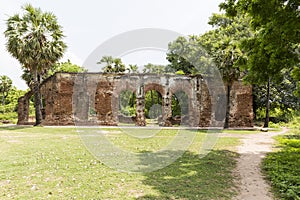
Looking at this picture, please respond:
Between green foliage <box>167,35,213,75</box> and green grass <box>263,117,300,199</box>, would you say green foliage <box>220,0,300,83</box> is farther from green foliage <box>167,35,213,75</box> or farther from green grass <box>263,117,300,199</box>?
green foliage <box>167,35,213,75</box>

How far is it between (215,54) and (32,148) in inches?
568

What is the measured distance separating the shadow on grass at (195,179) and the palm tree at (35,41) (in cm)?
1408

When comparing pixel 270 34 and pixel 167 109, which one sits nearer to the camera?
pixel 270 34

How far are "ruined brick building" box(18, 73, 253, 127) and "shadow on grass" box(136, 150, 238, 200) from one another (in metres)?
12.7

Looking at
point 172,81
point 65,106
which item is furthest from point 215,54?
point 65,106

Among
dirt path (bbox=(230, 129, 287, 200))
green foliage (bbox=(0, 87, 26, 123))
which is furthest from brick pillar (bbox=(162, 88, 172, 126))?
green foliage (bbox=(0, 87, 26, 123))

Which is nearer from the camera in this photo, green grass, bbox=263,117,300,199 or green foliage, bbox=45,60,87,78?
green grass, bbox=263,117,300,199

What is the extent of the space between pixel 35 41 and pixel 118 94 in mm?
7382

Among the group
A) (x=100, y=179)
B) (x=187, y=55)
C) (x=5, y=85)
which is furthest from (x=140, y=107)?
(x=5, y=85)

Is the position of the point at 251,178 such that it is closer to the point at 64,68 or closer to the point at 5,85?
the point at 64,68

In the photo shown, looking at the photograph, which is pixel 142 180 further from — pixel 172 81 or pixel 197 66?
pixel 197 66

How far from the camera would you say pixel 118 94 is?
19797 millimetres

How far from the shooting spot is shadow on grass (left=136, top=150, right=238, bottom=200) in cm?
423

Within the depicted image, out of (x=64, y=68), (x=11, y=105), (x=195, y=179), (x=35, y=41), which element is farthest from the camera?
(x=64, y=68)
